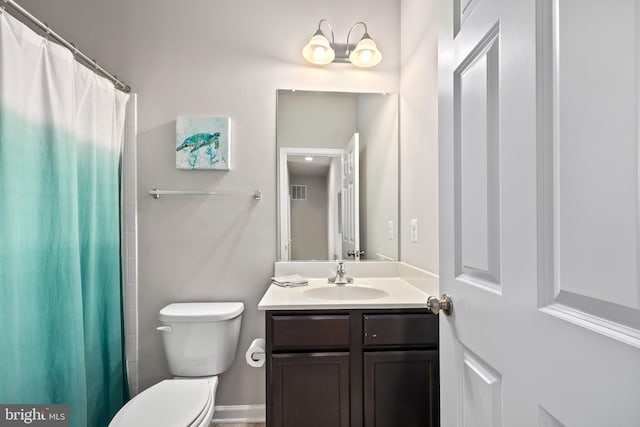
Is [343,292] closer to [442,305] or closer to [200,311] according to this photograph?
[200,311]

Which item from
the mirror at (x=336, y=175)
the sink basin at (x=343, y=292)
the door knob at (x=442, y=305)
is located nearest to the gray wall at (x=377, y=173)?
the mirror at (x=336, y=175)

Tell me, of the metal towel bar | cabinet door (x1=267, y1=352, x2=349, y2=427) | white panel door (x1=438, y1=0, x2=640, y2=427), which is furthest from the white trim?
the metal towel bar

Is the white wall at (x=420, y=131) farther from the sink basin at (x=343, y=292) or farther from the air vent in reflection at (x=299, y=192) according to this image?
the air vent in reflection at (x=299, y=192)

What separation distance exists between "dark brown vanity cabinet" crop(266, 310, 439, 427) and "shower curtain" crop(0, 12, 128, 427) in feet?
2.82

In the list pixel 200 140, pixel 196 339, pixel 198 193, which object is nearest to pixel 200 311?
pixel 196 339

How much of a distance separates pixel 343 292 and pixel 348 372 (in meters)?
0.46

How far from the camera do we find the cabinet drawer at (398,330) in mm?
1338

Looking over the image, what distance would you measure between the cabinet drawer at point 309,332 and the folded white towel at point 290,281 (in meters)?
0.40

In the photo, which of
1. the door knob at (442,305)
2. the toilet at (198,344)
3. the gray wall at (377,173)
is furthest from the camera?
the gray wall at (377,173)

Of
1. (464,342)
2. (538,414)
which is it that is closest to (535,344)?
(538,414)

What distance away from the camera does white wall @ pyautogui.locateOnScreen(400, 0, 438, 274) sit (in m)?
1.48

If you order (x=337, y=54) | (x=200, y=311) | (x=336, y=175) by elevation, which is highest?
(x=337, y=54)

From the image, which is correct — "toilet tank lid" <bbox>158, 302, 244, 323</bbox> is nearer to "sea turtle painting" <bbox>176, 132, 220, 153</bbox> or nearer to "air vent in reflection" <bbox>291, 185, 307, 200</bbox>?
"air vent in reflection" <bbox>291, 185, 307, 200</bbox>

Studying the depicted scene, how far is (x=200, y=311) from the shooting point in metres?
1.68
